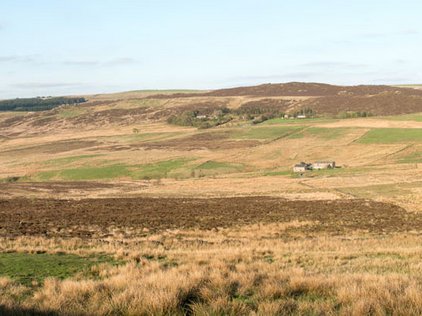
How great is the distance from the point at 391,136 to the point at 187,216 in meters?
79.6

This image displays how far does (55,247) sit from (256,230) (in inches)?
567

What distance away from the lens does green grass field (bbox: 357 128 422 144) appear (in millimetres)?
107000

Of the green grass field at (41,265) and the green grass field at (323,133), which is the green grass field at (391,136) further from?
the green grass field at (41,265)

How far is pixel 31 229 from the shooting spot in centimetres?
3319

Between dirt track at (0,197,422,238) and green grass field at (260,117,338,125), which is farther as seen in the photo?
green grass field at (260,117,338,125)

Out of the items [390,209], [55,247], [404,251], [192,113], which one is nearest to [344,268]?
[404,251]

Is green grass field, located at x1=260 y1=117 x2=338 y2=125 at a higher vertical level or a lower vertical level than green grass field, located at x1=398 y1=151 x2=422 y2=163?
higher

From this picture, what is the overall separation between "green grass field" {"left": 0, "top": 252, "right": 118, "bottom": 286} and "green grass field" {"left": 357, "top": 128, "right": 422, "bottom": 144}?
95898 mm

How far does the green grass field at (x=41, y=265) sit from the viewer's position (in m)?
15.5

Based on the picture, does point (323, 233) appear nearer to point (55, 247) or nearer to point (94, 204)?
point (55, 247)

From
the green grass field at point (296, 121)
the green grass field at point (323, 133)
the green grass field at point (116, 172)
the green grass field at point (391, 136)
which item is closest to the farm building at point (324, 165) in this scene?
the green grass field at point (391, 136)

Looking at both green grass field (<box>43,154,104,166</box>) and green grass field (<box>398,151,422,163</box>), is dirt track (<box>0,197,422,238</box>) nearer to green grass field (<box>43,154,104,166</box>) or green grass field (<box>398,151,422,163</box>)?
green grass field (<box>398,151,422,163</box>)

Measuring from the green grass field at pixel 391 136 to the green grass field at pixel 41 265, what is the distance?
315ft

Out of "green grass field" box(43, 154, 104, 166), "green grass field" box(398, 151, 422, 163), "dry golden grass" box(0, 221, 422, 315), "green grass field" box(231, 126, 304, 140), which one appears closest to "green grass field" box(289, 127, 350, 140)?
"green grass field" box(231, 126, 304, 140)
